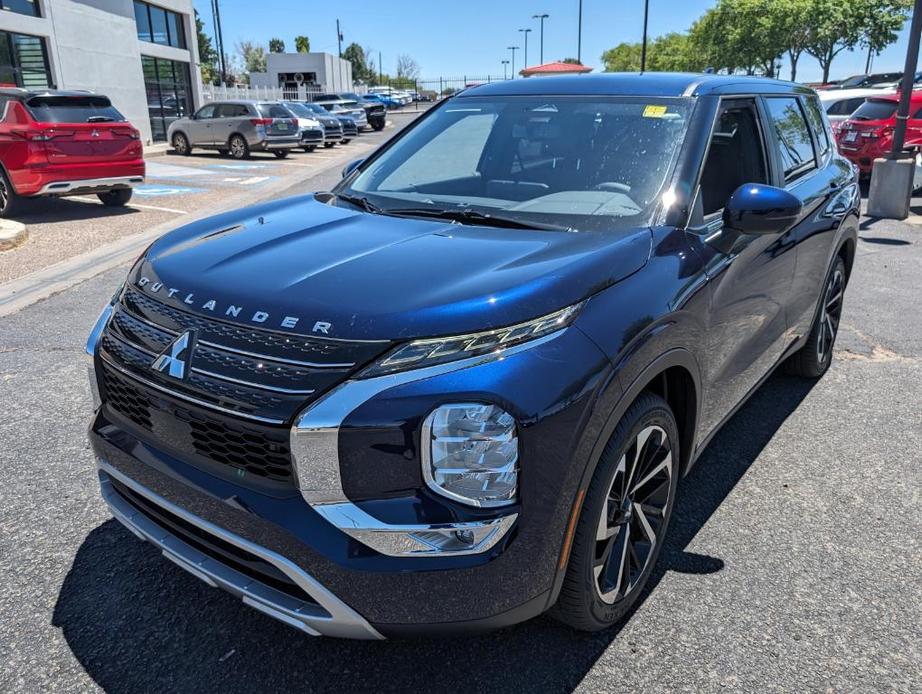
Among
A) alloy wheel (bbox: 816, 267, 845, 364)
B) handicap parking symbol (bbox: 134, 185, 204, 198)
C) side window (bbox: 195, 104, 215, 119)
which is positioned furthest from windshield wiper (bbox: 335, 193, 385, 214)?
side window (bbox: 195, 104, 215, 119)

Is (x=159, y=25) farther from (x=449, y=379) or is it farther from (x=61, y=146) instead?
(x=449, y=379)

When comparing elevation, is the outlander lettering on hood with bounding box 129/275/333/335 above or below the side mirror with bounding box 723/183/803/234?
below

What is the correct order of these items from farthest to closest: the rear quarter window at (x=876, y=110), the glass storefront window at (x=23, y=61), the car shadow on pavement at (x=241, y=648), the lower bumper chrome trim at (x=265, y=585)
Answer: the glass storefront window at (x=23, y=61), the rear quarter window at (x=876, y=110), the car shadow on pavement at (x=241, y=648), the lower bumper chrome trim at (x=265, y=585)

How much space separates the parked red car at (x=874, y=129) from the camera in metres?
13.1

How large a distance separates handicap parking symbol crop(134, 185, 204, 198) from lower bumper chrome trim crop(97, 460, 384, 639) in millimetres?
12960

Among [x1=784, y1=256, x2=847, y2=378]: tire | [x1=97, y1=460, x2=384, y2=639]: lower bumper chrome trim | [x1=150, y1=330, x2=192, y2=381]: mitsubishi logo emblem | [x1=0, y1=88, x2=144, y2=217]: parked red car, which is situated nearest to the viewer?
[x1=97, y1=460, x2=384, y2=639]: lower bumper chrome trim

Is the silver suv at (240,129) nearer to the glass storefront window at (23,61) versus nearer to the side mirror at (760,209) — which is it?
the glass storefront window at (23,61)

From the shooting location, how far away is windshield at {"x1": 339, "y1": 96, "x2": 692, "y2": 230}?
2.90 m

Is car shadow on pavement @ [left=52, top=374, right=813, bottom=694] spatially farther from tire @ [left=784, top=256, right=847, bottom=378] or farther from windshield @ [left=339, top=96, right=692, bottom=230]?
tire @ [left=784, top=256, right=847, bottom=378]

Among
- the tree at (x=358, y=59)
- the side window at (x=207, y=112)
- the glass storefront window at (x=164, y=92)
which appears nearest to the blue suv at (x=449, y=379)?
the side window at (x=207, y=112)

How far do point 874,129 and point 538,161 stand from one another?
12.5 meters

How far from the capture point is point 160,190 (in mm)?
14758

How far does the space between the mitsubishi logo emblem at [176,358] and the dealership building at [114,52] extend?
1904 centimetres

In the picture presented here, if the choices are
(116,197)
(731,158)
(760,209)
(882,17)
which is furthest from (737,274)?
(882,17)
